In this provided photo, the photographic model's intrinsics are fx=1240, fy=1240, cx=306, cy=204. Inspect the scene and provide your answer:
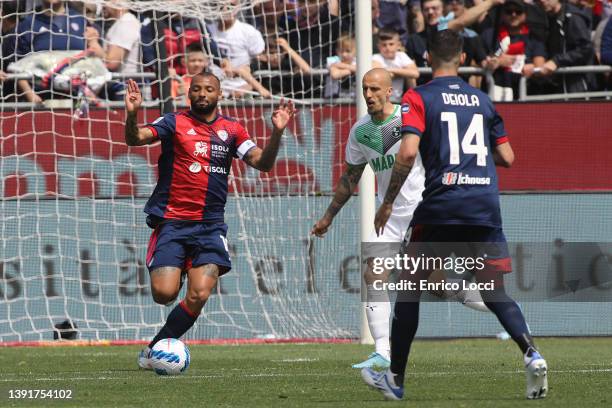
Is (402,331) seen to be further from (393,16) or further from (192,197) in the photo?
(393,16)

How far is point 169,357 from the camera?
9.34 meters

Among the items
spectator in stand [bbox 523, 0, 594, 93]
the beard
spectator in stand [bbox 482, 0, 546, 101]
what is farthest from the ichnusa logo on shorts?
spectator in stand [bbox 523, 0, 594, 93]

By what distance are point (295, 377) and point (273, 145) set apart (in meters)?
1.81

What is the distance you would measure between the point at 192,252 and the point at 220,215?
1.28ft

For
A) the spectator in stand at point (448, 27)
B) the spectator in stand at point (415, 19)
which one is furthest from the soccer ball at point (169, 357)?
the spectator in stand at point (415, 19)

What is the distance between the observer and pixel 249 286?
14633 mm

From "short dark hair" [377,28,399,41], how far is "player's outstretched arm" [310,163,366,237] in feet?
18.4

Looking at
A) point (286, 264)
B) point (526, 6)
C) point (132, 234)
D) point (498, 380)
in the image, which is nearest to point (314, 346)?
point (286, 264)

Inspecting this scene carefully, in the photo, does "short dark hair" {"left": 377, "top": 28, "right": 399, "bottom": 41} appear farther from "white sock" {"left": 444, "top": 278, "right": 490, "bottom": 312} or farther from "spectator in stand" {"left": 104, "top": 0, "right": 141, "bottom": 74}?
"white sock" {"left": 444, "top": 278, "right": 490, "bottom": 312}

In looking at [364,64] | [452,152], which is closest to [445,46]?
[452,152]

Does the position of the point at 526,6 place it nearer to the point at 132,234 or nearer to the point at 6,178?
the point at 132,234

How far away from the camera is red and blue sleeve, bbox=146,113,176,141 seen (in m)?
9.80

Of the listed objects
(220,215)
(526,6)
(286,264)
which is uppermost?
(526,6)

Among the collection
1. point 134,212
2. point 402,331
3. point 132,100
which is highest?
point 132,100
